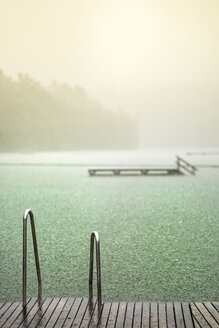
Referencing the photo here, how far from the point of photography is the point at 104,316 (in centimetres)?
308

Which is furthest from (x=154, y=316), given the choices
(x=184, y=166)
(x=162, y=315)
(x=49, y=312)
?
(x=184, y=166)

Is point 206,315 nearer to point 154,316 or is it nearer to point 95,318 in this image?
point 154,316

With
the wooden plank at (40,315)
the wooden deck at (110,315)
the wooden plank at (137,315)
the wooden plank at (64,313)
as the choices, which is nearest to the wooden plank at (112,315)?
the wooden deck at (110,315)

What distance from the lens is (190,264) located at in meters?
5.49

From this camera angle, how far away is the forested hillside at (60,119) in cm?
3066

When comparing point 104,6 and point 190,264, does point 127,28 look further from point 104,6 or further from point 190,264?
point 190,264

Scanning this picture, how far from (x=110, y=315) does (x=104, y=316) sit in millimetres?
34

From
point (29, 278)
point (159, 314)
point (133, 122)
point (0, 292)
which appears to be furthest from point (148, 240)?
point (133, 122)

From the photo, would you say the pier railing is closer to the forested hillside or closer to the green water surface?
the green water surface

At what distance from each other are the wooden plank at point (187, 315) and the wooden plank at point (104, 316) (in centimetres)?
41

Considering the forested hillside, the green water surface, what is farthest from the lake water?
the forested hillside

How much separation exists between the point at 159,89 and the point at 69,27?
591 cm

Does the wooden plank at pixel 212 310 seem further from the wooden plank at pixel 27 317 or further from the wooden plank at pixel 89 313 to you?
the wooden plank at pixel 27 317

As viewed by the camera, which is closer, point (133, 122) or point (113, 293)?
point (113, 293)
